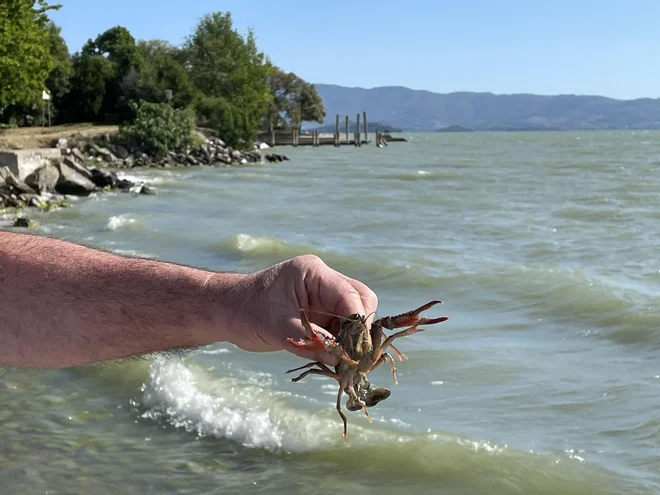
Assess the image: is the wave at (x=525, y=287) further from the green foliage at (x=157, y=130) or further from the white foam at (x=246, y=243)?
the green foliage at (x=157, y=130)

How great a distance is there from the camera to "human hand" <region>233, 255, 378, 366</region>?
186cm

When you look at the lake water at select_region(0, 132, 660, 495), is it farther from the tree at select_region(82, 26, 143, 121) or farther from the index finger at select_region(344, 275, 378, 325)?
the tree at select_region(82, 26, 143, 121)

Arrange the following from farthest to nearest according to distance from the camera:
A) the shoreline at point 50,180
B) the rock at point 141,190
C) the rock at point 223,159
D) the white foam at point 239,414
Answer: the rock at point 223,159 < the rock at point 141,190 < the shoreline at point 50,180 < the white foam at point 239,414

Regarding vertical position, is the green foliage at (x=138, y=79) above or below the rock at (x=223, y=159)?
above

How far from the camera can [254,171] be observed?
44000 mm

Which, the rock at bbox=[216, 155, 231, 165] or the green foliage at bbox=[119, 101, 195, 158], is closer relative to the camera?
the green foliage at bbox=[119, 101, 195, 158]

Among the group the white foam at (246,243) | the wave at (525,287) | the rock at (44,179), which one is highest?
the rock at (44,179)

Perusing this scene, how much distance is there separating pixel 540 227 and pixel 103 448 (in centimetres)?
1434

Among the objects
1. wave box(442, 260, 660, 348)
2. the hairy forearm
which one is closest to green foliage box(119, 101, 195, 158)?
wave box(442, 260, 660, 348)

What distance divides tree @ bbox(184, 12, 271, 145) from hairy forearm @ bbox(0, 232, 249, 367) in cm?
6589

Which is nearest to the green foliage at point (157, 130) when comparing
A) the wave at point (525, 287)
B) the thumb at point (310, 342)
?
the wave at point (525, 287)

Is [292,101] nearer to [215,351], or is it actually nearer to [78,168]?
[78,168]

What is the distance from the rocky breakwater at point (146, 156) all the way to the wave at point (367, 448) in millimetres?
38058

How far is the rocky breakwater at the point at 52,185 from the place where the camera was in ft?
72.0
